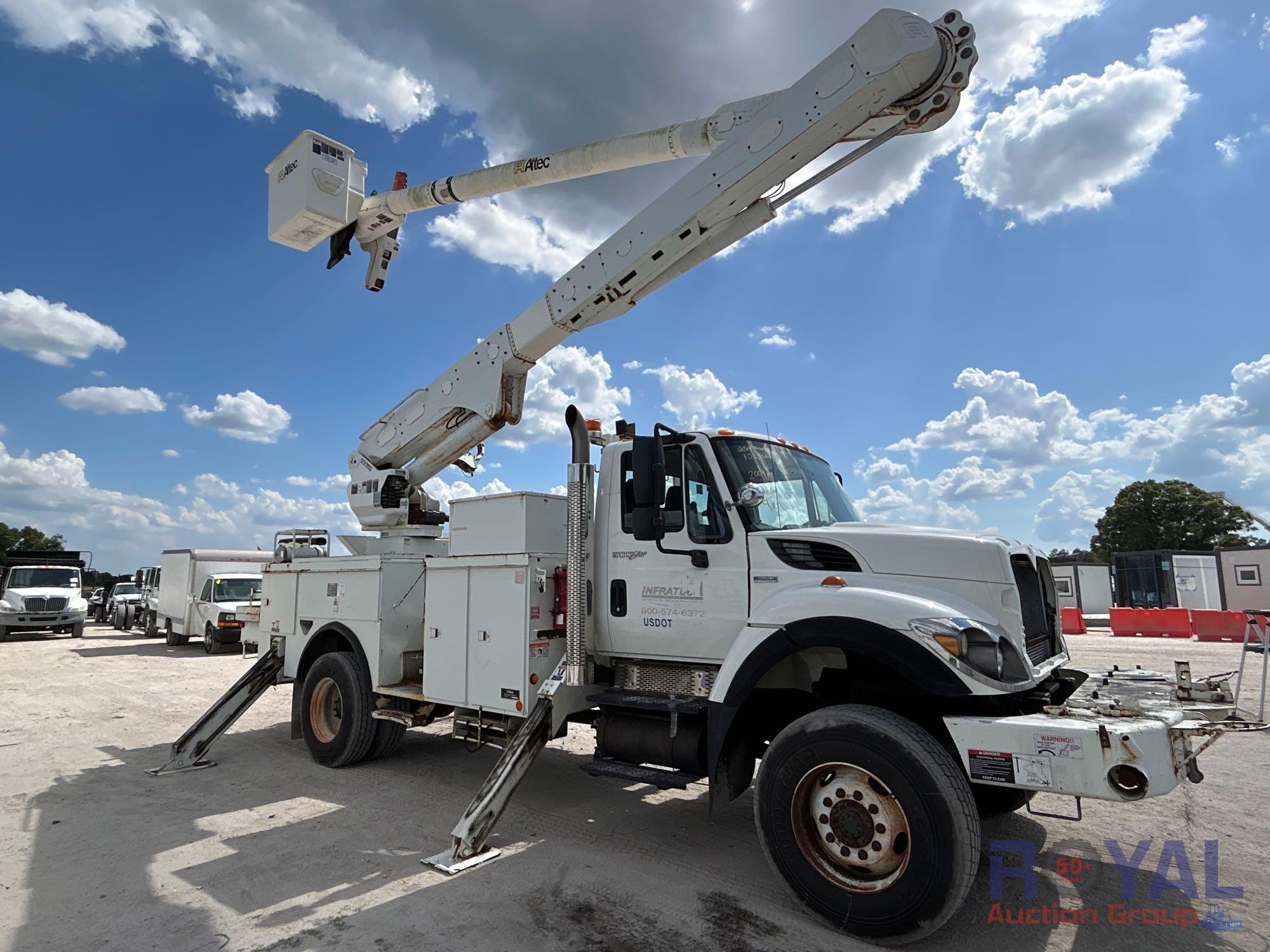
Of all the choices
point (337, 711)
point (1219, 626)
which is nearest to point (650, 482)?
point (337, 711)

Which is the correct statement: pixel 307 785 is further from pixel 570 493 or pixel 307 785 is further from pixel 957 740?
pixel 957 740

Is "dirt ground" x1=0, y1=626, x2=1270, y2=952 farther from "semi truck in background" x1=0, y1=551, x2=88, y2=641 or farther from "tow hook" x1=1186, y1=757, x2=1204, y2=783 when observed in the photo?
"semi truck in background" x1=0, y1=551, x2=88, y2=641

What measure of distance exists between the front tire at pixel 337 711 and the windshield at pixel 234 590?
1310cm

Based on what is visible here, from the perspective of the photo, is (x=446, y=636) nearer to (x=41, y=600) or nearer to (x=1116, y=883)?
(x=1116, y=883)

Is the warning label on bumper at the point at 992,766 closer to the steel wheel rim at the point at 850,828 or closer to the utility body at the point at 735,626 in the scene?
the utility body at the point at 735,626

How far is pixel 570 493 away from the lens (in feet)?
18.0

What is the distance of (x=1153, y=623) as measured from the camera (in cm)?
2152

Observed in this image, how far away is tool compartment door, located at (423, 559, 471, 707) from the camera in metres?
6.16

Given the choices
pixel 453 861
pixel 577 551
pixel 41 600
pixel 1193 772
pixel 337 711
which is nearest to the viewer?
pixel 1193 772

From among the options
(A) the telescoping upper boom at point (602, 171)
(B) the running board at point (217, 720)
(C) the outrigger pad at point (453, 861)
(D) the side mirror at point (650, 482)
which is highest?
(A) the telescoping upper boom at point (602, 171)

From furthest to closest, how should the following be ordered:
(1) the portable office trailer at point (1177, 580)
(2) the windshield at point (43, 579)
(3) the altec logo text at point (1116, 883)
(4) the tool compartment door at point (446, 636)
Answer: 1. (1) the portable office trailer at point (1177, 580)
2. (2) the windshield at point (43, 579)
3. (4) the tool compartment door at point (446, 636)
4. (3) the altec logo text at point (1116, 883)

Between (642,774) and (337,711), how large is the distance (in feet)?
13.8

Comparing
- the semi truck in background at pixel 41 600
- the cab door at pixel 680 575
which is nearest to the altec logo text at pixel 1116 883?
the cab door at pixel 680 575

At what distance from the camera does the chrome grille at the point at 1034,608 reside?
Answer: 4406 mm
